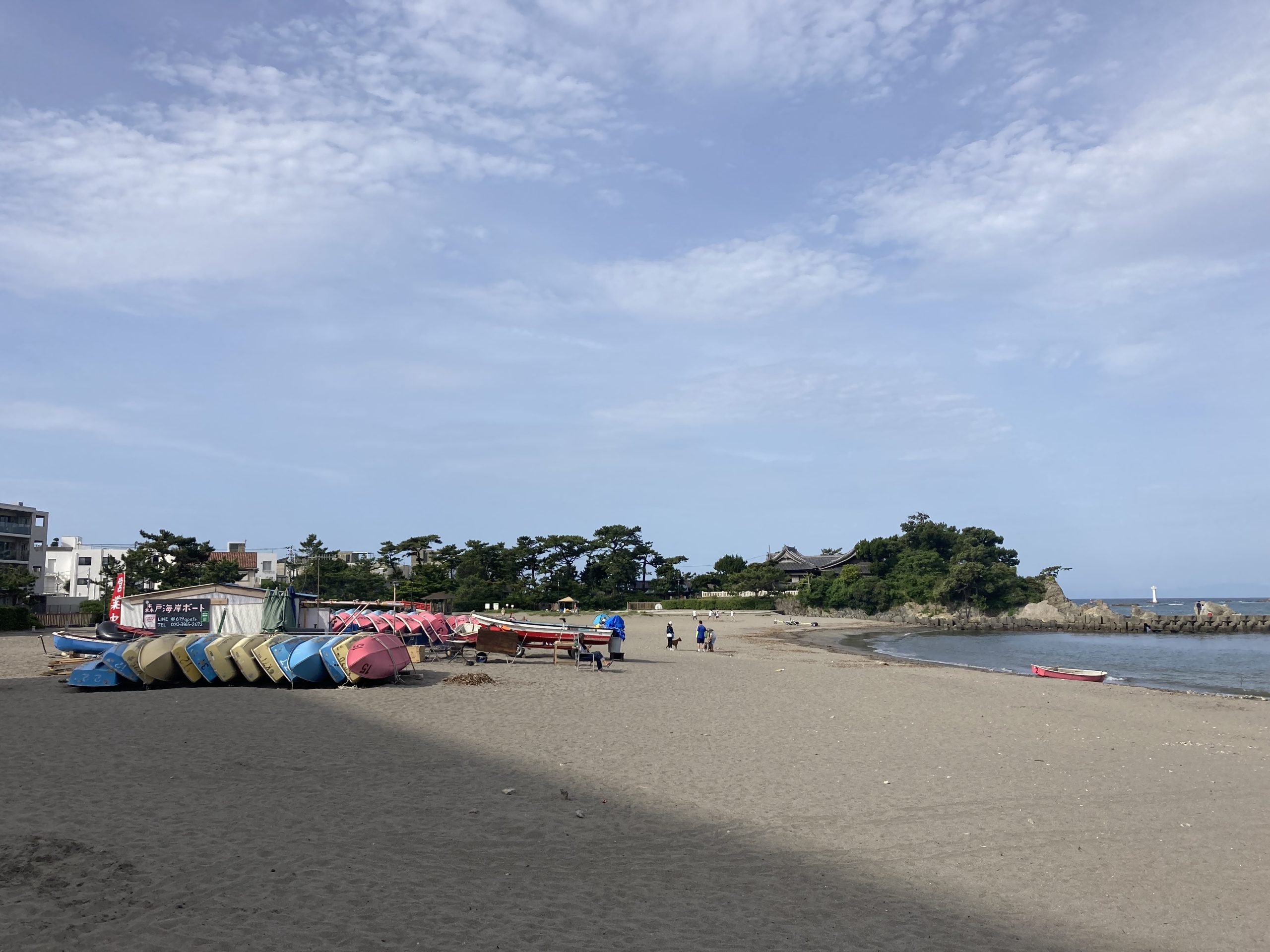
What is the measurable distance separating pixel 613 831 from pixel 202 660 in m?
14.3

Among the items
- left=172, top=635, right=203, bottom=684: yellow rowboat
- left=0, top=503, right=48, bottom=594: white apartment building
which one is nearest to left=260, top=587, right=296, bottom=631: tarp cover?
left=172, top=635, right=203, bottom=684: yellow rowboat

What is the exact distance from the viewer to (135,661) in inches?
746

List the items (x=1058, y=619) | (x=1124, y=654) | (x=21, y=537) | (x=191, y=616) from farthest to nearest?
(x=1058, y=619)
(x=21, y=537)
(x=1124, y=654)
(x=191, y=616)

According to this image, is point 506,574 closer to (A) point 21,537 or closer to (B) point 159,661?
(A) point 21,537

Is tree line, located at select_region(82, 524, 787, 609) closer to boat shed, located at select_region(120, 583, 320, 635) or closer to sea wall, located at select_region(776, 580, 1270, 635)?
sea wall, located at select_region(776, 580, 1270, 635)

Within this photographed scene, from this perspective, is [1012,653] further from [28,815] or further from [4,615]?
[4,615]

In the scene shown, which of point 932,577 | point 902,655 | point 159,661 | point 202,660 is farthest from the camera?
point 932,577

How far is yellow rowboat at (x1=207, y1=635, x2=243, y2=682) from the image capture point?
19531 millimetres

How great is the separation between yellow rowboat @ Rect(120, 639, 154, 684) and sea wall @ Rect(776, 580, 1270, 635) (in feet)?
236

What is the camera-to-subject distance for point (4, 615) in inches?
2057

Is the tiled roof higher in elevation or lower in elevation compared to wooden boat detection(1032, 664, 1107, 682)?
higher

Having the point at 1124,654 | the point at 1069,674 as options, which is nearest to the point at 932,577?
the point at 1124,654

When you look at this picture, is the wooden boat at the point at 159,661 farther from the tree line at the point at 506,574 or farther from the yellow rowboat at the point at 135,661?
the tree line at the point at 506,574

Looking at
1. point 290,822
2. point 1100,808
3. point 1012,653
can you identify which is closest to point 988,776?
point 1100,808
